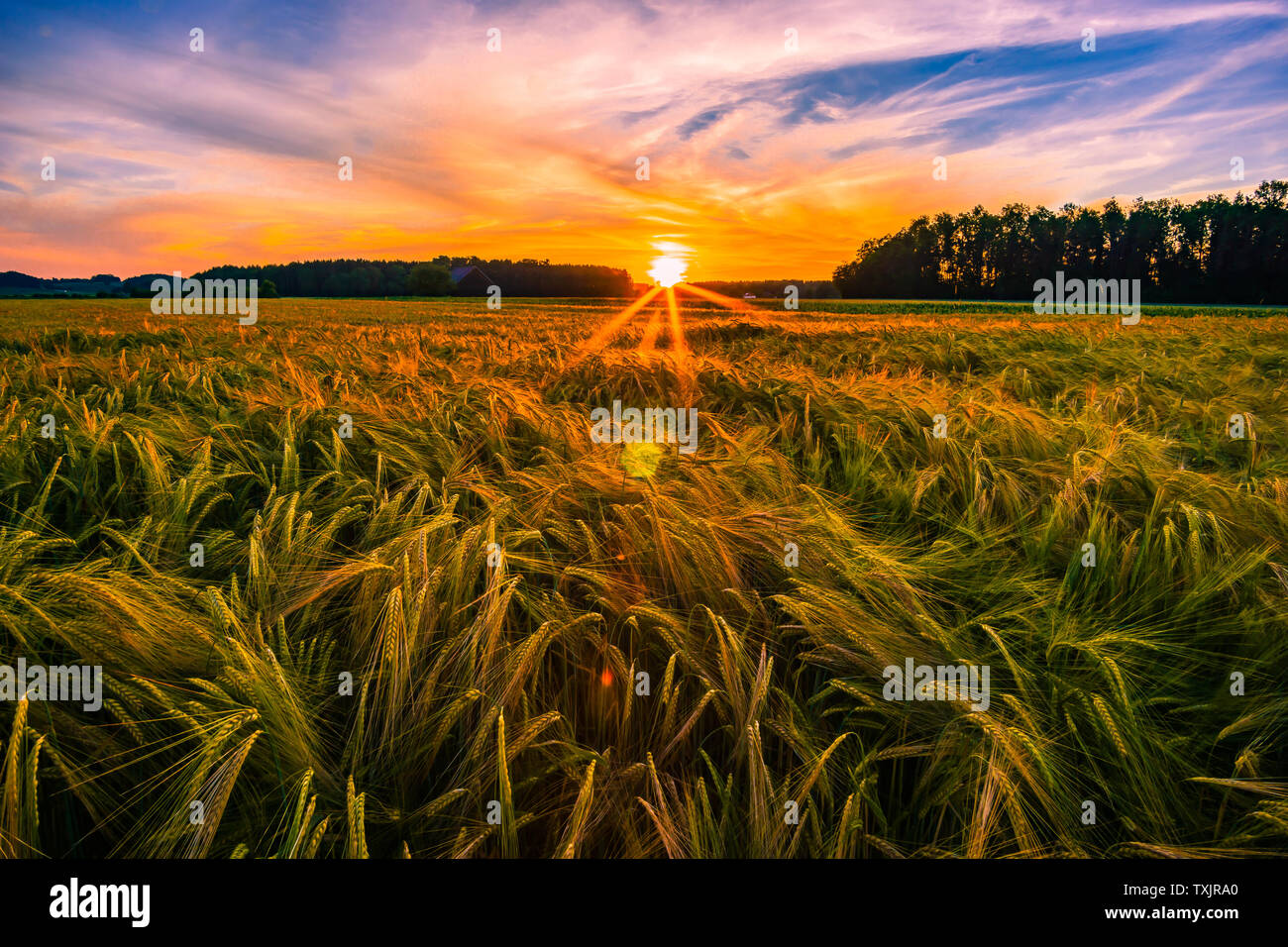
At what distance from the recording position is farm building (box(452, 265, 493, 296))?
80.5 meters

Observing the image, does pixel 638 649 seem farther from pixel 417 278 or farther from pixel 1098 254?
pixel 1098 254

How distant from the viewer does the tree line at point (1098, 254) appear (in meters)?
66.6

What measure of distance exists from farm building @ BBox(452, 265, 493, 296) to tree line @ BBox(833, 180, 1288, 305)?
174ft

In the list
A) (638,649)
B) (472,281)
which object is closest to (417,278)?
(472,281)

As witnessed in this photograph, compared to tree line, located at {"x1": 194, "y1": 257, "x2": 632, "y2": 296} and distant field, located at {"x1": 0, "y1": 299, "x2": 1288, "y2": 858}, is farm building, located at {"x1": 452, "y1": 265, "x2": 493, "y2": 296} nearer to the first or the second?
tree line, located at {"x1": 194, "y1": 257, "x2": 632, "y2": 296}

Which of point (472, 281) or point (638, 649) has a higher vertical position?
point (472, 281)

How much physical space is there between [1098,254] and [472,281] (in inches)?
3411

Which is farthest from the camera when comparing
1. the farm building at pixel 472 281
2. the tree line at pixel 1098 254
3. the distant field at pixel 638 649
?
the farm building at pixel 472 281

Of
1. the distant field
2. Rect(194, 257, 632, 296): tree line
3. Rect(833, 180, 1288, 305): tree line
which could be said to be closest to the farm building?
Rect(194, 257, 632, 296): tree line

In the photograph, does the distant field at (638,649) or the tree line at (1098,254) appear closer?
the distant field at (638,649)

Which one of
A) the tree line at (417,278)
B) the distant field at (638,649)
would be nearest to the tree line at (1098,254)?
the tree line at (417,278)

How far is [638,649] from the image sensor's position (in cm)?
143

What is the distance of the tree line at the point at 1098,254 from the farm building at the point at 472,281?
174 ft

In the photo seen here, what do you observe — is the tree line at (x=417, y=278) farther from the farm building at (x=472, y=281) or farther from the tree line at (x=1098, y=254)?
the tree line at (x=1098, y=254)
